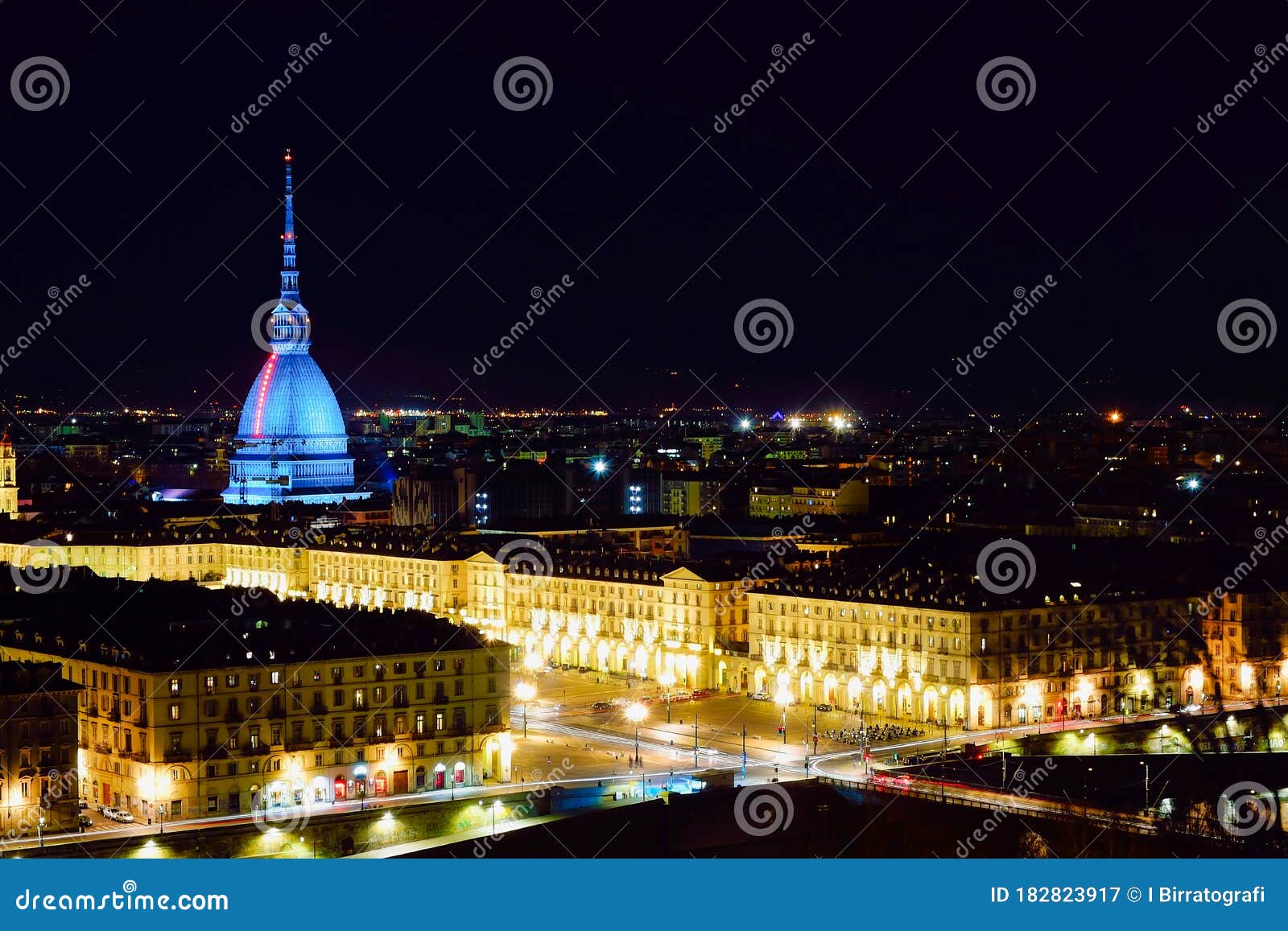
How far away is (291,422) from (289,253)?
24.5 feet

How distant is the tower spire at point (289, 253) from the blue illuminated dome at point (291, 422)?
0.11 ft

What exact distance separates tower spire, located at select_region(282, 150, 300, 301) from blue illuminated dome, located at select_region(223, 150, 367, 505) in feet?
0.11

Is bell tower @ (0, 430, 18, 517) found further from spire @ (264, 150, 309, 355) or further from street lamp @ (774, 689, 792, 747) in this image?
street lamp @ (774, 689, 792, 747)

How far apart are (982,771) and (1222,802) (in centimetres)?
369

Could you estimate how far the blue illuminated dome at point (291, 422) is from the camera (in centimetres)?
8825

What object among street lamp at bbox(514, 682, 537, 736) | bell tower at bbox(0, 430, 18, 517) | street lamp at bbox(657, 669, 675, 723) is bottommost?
street lamp at bbox(514, 682, 537, 736)

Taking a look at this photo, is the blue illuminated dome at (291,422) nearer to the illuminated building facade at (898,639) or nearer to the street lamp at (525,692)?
the illuminated building facade at (898,639)

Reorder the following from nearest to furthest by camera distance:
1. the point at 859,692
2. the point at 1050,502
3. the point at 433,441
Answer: the point at 859,692 → the point at 1050,502 → the point at 433,441

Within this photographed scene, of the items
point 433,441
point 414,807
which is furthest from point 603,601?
point 433,441

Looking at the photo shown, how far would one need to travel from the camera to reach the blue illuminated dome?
290 ft

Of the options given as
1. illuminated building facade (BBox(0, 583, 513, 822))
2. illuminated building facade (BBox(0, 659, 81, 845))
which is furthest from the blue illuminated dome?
illuminated building facade (BBox(0, 659, 81, 845))

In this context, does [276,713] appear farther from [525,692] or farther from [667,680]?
[667,680]

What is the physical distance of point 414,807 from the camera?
97.4 ft

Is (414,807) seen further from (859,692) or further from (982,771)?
(859,692)
